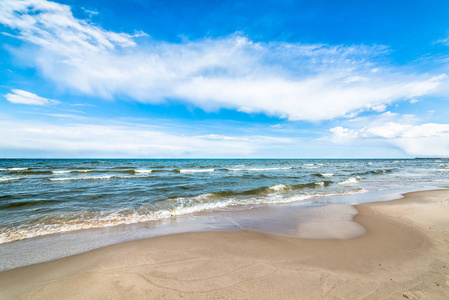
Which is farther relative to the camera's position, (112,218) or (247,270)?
(112,218)

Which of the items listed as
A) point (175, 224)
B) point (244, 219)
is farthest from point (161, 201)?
point (244, 219)

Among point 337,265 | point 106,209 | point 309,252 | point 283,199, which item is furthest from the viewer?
point 283,199

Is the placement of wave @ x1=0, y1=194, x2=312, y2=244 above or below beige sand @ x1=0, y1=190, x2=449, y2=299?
below

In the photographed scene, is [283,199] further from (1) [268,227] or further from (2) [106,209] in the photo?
(2) [106,209]

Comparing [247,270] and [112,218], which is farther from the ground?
[247,270]

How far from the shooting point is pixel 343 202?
1101cm

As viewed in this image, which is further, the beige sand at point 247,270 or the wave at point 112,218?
the wave at point 112,218

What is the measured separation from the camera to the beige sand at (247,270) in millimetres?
3219

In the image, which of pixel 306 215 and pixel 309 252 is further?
pixel 306 215

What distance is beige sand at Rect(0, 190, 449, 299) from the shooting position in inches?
127

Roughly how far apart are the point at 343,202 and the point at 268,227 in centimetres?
673

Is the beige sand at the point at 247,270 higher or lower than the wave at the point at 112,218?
higher

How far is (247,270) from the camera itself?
3.85 m

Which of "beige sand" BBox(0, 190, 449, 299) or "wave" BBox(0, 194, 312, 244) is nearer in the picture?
"beige sand" BBox(0, 190, 449, 299)
